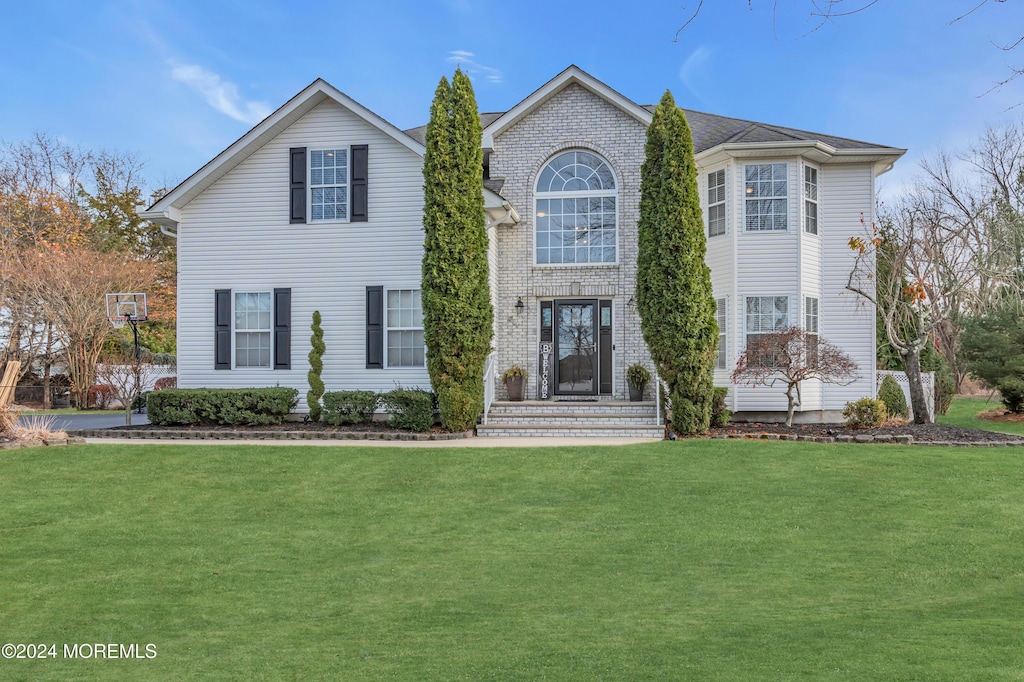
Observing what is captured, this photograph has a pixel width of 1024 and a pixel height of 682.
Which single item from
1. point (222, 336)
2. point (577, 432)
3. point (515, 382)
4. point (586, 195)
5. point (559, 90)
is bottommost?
point (577, 432)

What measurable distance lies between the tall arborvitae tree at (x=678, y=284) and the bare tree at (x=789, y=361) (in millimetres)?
1427

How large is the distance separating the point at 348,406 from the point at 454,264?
338 centimetres

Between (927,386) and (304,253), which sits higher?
(304,253)

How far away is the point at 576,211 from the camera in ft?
54.1

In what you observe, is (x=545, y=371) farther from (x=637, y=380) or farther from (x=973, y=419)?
(x=973, y=419)

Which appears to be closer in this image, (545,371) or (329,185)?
(329,185)

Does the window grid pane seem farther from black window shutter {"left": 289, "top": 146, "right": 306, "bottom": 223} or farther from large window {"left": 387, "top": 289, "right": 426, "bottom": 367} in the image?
black window shutter {"left": 289, "top": 146, "right": 306, "bottom": 223}

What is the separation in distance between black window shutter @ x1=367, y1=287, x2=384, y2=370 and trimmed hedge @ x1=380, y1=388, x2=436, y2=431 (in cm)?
153

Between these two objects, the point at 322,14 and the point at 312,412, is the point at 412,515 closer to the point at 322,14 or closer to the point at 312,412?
the point at 312,412

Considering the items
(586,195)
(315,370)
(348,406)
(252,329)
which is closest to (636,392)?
(586,195)

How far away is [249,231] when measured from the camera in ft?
51.5

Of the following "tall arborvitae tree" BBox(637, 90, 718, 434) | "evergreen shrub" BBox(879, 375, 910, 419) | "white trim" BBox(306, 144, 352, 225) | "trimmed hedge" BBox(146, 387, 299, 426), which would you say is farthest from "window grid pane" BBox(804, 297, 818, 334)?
"trimmed hedge" BBox(146, 387, 299, 426)

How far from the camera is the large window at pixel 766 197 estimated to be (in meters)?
15.5

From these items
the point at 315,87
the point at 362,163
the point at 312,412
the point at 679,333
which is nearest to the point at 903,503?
the point at 679,333
